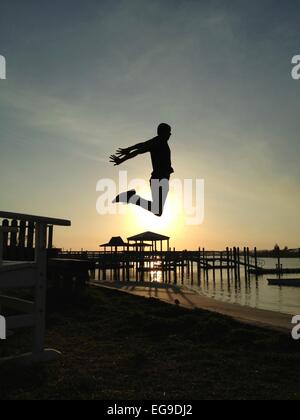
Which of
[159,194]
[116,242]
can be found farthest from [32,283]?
[116,242]

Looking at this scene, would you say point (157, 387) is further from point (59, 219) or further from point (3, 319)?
point (59, 219)

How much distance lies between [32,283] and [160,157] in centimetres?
286

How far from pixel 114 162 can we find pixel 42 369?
11.5ft

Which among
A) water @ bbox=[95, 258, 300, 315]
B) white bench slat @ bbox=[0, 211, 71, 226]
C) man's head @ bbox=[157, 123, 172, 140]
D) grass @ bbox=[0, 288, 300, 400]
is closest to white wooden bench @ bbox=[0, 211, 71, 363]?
white bench slat @ bbox=[0, 211, 71, 226]

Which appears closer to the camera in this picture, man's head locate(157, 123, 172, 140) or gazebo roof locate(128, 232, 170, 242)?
man's head locate(157, 123, 172, 140)

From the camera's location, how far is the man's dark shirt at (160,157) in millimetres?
6465

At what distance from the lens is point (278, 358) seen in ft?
17.3

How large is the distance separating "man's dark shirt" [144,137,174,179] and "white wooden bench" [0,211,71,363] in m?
1.99

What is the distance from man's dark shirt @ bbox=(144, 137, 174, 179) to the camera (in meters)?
6.46

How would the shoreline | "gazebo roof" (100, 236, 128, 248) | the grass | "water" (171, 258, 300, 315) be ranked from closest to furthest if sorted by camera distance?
the grass → the shoreline → "water" (171, 258, 300, 315) → "gazebo roof" (100, 236, 128, 248)

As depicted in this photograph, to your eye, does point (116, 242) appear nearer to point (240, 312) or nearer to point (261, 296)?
point (261, 296)

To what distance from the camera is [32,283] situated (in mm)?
4973

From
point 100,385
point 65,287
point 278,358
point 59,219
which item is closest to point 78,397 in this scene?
point 100,385

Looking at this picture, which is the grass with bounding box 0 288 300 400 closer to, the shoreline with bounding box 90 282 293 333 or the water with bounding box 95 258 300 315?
the shoreline with bounding box 90 282 293 333
